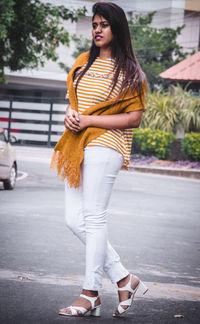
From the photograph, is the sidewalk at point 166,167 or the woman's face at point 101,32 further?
the sidewalk at point 166,167

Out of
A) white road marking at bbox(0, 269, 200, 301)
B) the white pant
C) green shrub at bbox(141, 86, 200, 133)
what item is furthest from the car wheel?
green shrub at bbox(141, 86, 200, 133)

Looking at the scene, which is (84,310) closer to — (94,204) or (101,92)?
(94,204)

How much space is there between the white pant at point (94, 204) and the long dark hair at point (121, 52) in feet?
1.37

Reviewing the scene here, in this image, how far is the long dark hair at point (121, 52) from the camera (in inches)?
139

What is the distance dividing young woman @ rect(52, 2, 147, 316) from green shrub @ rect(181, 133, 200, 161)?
17913 millimetres

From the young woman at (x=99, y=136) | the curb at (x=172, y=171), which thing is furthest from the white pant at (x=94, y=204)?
the curb at (x=172, y=171)

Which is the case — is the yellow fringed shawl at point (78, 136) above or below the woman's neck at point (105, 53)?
below

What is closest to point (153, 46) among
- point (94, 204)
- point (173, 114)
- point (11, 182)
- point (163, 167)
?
point (173, 114)

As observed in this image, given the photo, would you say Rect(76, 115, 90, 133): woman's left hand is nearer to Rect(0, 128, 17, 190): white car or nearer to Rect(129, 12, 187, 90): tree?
Rect(0, 128, 17, 190): white car

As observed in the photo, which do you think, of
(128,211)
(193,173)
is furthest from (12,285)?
(193,173)

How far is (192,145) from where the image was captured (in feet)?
70.0

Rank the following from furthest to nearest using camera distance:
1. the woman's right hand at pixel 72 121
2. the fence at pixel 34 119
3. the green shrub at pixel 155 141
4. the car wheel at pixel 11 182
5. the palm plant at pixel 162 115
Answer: the fence at pixel 34 119 → the palm plant at pixel 162 115 → the green shrub at pixel 155 141 → the car wheel at pixel 11 182 → the woman's right hand at pixel 72 121

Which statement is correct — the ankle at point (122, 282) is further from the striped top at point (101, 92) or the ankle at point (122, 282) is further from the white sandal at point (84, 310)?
the striped top at point (101, 92)

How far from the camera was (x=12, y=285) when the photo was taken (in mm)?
4363
